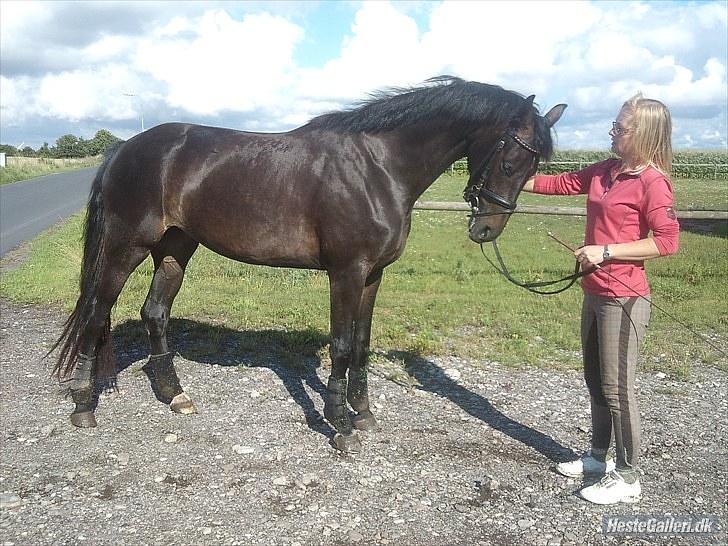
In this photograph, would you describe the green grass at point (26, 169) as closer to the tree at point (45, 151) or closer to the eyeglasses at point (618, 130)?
the tree at point (45, 151)

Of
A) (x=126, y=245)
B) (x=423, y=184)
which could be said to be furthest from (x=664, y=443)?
(x=126, y=245)

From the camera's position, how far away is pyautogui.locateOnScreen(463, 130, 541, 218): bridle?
360cm

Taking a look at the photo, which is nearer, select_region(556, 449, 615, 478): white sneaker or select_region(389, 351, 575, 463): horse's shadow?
select_region(556, 449, 615, 478): white sneaker

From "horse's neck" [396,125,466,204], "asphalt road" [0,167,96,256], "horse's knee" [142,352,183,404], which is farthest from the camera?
"asphalt road" [0,167,96,256]

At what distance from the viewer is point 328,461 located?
3.87m

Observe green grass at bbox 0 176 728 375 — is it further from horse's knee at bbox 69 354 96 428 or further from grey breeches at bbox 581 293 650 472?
grey breeches at bbox 581 293 650 472

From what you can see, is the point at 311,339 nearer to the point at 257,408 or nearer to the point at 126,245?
the point at 257,408

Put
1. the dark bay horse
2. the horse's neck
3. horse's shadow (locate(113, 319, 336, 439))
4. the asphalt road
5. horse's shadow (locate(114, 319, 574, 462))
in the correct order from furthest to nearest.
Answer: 1. the asphalt road
2. horse's shadow (locate(113, 319, 336, 439))
3. horse's shadow (locate(114, 319, 574, 462))
4. the horse's neck
5. the dark bay horse

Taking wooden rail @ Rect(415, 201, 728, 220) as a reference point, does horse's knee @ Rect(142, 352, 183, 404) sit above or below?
below

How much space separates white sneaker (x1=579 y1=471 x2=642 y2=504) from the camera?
3.38 meters

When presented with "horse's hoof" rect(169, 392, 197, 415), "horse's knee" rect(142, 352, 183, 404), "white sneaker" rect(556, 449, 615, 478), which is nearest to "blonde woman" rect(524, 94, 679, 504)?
"white sneaker" rect(556, 449, 615, 478)

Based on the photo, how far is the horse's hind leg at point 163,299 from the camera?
4809 millimetres

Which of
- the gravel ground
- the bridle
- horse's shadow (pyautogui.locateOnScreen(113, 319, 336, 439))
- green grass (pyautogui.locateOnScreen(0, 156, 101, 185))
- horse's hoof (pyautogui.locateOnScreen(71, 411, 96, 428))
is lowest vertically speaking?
the gravel ground

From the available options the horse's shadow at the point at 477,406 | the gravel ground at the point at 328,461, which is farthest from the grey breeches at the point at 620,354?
the horse's shadow at the point at 477,406
